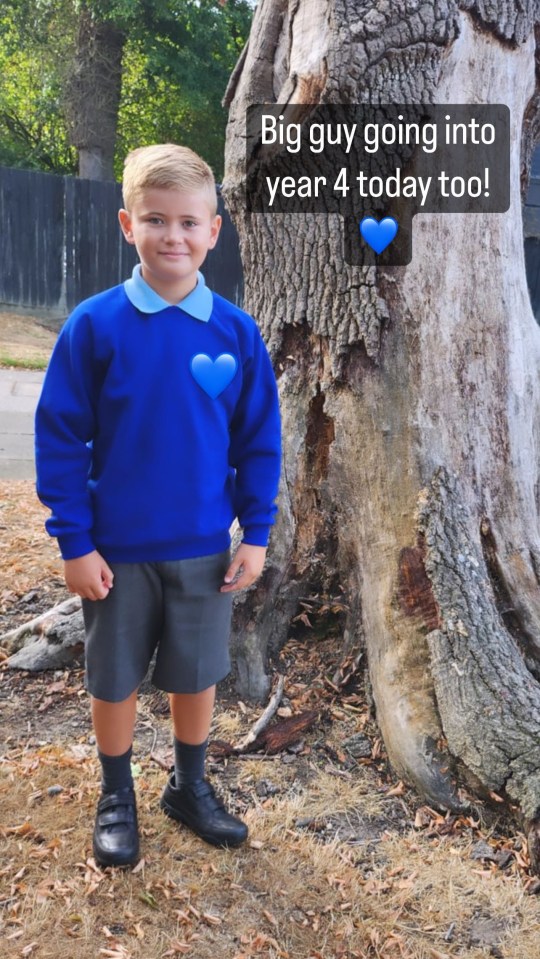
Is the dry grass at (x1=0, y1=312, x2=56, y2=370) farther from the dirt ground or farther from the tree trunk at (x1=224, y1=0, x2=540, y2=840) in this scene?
A: the dirt ground

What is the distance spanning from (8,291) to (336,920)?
44.6 feet

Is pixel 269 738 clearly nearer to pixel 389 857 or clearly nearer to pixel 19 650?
pixel 389 857

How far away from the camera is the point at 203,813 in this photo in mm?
2574

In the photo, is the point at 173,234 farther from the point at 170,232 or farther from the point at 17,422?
the point at 17,422

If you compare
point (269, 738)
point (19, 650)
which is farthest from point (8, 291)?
point (269, 738)

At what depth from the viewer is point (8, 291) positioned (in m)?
14.3

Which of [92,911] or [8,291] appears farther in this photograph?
[8,291]

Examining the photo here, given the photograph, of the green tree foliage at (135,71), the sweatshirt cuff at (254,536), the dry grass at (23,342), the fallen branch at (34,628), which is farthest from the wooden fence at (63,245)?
the sweatshirt cuff at (254,536)

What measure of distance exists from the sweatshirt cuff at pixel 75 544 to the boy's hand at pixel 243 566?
42cm

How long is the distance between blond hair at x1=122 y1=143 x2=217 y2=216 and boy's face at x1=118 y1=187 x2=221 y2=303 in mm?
15

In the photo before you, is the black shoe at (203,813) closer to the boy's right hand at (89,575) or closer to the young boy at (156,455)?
the young boy at (156,455)

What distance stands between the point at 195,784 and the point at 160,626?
0.58 m

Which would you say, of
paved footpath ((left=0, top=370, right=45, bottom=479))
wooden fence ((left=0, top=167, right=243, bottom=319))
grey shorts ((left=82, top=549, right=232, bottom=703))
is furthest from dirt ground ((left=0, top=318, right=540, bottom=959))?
wooden fence ((left=0, top=167, right=243, bottom=319))

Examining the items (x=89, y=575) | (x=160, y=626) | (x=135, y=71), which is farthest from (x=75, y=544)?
(x=135, y=71)
